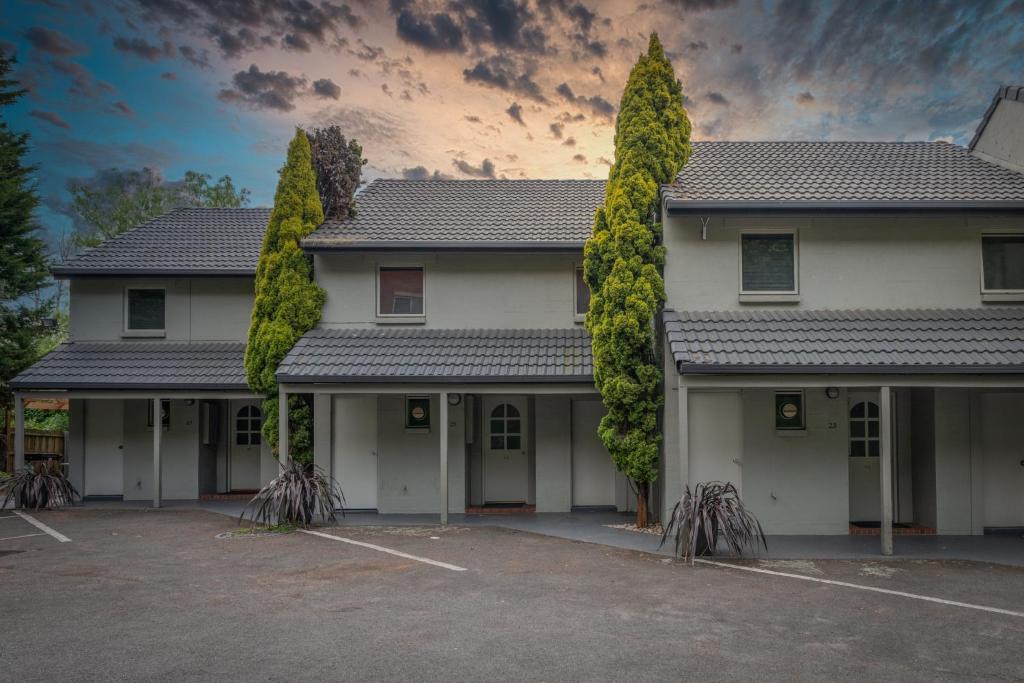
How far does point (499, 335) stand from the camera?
1228cm

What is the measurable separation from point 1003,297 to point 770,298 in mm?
3612

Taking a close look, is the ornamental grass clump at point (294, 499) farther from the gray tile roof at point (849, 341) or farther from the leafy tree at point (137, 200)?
the leafy tree at point (137, 200)

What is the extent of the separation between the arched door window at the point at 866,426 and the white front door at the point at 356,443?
828 cm

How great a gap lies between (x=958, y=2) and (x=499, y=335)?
15.2 m

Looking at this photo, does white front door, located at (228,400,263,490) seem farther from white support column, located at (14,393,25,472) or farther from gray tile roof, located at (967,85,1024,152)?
gray tile roof, located at (967,85,1024,152)

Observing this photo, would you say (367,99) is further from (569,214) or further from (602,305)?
(602,305)

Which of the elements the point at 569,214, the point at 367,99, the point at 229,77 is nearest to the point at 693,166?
the point at 569,214

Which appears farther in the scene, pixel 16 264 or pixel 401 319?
pixel 16 264

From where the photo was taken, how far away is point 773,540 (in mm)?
9820

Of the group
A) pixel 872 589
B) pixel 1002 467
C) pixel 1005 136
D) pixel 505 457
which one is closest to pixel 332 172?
pixel 505 457

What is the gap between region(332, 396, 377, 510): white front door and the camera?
12352 millimetres

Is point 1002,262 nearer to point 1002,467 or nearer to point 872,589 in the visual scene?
point 1002,467

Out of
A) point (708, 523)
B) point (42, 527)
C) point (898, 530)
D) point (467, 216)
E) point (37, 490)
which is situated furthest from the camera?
point (467, 216)

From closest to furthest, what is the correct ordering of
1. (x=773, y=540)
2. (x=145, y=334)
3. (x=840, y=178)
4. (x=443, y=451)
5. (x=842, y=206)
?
(x=773, y=540), (x=842, y=206), (x=443, y=451), (x=840, y=178), (x=145, y=334)
